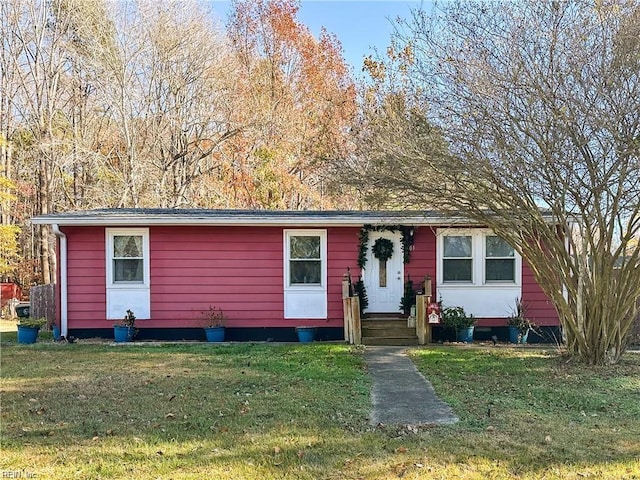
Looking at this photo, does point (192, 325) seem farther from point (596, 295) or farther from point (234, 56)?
point (234, 56)

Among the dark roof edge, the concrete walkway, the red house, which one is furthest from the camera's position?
the red house

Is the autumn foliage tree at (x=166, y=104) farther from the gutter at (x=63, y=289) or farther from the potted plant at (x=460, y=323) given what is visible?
the potted plant at (x=460, y=323)

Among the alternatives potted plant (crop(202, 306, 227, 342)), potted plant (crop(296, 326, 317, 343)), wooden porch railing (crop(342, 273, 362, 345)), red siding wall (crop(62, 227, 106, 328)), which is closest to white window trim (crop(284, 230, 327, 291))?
wooden porch railing (crop(342, 273, 362, 345))

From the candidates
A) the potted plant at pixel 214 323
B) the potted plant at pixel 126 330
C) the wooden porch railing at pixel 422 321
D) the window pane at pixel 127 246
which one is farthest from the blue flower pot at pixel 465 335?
the window pane at pixel 127 246

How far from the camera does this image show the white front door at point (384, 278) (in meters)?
10.3

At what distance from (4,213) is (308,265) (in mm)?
14322

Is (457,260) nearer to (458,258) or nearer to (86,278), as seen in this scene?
(458,258)

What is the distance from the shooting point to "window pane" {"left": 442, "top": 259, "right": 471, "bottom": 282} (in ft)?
34.1

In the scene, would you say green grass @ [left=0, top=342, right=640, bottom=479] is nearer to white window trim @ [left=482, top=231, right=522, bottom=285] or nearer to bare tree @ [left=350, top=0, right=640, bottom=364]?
bare tree @ [left=350, top=0, right=640, bottom=364]

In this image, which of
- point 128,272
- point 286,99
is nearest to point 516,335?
point 128,272

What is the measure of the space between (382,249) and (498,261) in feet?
8.10

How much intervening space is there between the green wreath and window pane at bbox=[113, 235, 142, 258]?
4876 mm

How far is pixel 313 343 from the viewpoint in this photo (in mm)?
9727

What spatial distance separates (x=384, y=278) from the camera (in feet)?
34.0
